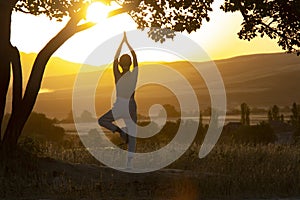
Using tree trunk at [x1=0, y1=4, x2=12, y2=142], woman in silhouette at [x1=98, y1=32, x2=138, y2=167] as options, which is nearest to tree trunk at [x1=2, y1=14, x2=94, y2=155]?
tree trunk at [x1=0, y1=4, x2=12, y2=142]

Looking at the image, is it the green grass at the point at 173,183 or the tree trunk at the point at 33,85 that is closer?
the green grass at the point at 173,183

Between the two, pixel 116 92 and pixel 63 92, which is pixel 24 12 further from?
pixel 63 92

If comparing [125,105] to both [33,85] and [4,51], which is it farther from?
[4,51]

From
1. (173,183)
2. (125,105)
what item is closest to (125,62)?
(125,105)

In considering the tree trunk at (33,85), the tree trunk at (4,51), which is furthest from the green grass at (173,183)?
the tree trunk at (4,51)

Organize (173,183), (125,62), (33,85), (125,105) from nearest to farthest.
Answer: (173,183)
(125,105)
(125,62)
(33,85)

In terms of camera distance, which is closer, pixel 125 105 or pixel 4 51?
pixel 125 105

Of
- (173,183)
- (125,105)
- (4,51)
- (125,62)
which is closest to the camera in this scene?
(173,183)

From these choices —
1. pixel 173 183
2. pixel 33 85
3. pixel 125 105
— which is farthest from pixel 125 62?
pixel 173 183

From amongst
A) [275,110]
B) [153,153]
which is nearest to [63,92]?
[275,110]

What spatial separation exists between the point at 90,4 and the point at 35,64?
72.9 inches

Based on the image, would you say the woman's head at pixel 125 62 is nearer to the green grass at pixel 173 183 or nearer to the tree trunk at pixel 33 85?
the tree trunk at pixel 33 85

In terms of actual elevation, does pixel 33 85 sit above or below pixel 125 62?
below

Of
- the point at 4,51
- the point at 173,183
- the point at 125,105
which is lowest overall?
the point at 173,183
